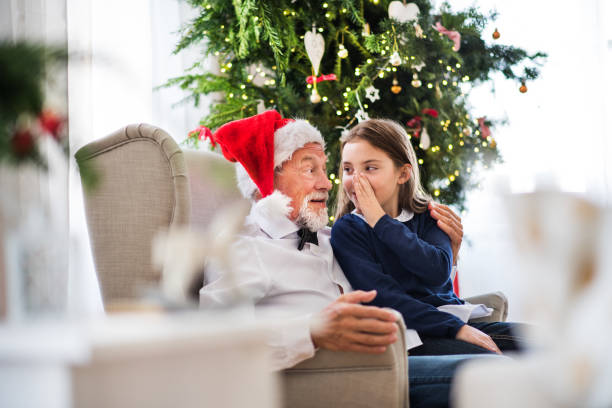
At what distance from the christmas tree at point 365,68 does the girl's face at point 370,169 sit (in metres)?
0.53

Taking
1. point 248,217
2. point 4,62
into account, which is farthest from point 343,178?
point 4,62

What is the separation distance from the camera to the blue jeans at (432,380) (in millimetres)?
1379

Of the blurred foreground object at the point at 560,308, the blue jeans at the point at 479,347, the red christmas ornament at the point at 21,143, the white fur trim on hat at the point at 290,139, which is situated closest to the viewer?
the blurred foreground object at the point at 560,308

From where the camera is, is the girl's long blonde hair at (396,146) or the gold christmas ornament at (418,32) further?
the gold christmas ornament at (418,32)

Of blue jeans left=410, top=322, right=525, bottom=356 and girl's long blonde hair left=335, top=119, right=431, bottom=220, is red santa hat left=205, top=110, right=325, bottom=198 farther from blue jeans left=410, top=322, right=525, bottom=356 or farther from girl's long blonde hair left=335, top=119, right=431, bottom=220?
blue jeans left=410, top=322, right=525, bottom=356

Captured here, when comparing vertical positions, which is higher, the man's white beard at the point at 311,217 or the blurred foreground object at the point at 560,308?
the man's white beard at the point at 311,217

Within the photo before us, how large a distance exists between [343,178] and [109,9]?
1.80m

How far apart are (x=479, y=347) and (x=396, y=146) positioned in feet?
2.54

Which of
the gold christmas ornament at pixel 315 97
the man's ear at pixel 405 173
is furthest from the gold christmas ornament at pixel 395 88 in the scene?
the man's ear at pixel 405 173

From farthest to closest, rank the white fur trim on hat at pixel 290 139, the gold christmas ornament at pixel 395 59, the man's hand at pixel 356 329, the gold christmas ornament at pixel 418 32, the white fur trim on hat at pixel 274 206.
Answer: the gold christmas ornament at pixel 418 32, the gold christmas ornament at pixel 395 59, the white fur trim on hat at pixel 290 139, the white fur trim on hat at pixel 274 206, the man's hand at pixel 356 329

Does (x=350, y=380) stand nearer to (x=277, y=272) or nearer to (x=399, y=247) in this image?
(x=277, y=272)

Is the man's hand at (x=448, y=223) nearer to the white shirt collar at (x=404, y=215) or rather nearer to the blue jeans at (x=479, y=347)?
the white shirt collar at (x=404, y=215)

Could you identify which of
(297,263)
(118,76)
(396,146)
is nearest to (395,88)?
(396,146)

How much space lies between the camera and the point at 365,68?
2.70m
